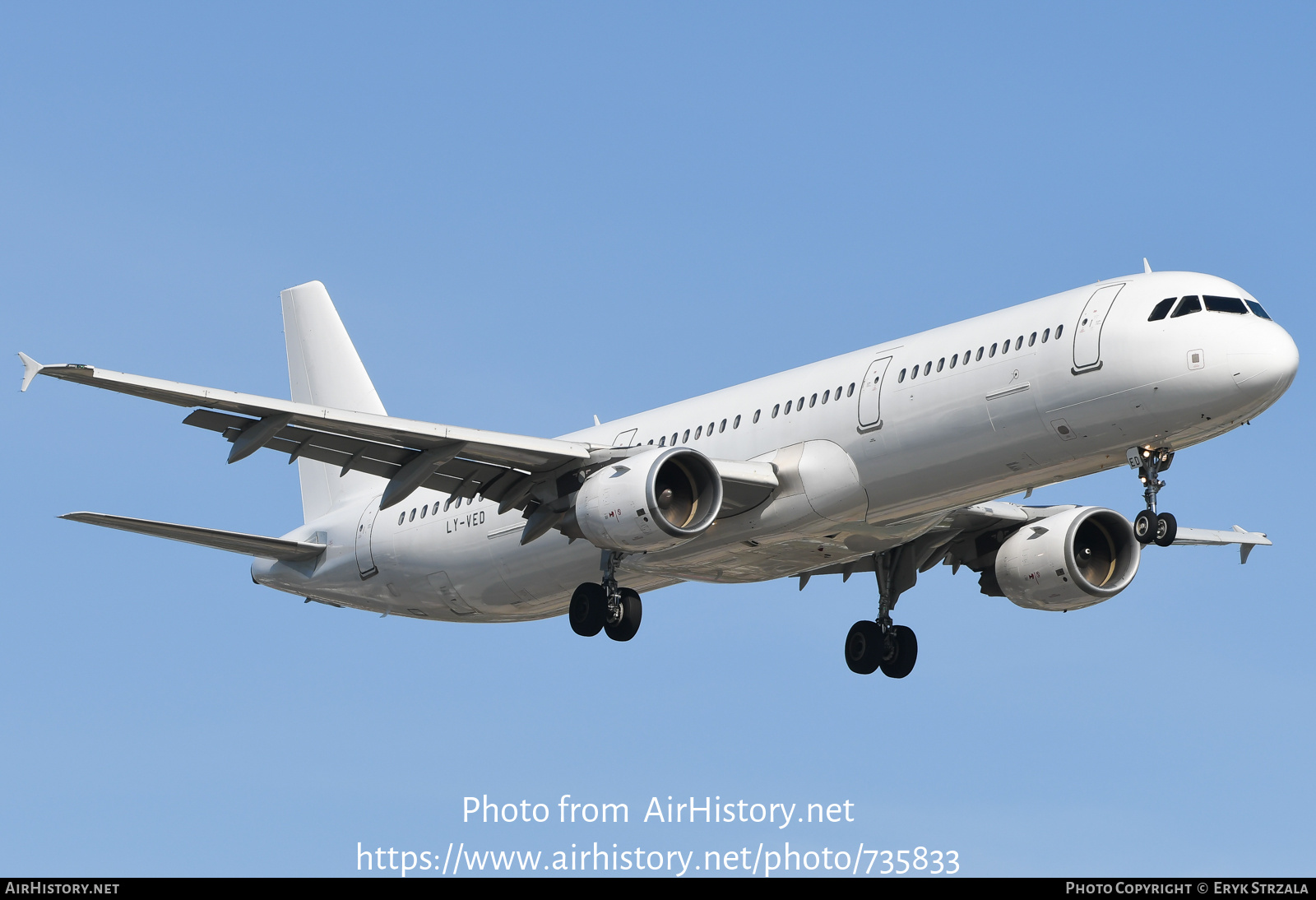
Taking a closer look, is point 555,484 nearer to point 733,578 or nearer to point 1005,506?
point 733,578

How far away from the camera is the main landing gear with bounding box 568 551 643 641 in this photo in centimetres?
3691

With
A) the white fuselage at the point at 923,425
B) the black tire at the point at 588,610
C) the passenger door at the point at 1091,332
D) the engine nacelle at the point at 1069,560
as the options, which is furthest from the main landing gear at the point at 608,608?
the passenger door at the point at 1091,332

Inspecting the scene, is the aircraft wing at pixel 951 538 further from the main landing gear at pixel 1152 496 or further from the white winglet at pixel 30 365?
the white winglet at pixel 30 365

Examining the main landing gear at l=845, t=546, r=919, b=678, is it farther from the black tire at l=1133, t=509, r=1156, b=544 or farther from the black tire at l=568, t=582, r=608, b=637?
the black tire at l=1133, t=509, r=1156, b=544

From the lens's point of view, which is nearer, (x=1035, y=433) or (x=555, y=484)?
(x=1035, y=433)

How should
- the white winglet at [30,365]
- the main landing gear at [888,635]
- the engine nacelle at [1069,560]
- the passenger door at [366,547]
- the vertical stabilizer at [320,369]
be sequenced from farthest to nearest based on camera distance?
the vertical stabilizer at [320,369] < the passenger door at [366,547] < the main landing gear at [888,635] < the engine nacelle at [1069,560] < the white winglet at [30,365]

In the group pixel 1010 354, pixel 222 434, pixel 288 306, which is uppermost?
pixel 288 306

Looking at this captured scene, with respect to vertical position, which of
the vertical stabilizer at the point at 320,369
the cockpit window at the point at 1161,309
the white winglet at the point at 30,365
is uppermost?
the vertical stabilizer at the point at 320,369

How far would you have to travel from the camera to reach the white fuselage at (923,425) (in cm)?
3073

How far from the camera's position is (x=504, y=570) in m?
39.5

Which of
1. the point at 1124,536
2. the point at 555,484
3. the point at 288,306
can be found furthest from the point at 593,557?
the point at 288,306

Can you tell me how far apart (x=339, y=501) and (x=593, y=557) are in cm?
998

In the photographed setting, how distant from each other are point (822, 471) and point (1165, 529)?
6198 mm

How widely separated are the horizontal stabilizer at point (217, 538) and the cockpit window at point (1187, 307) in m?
19.9
